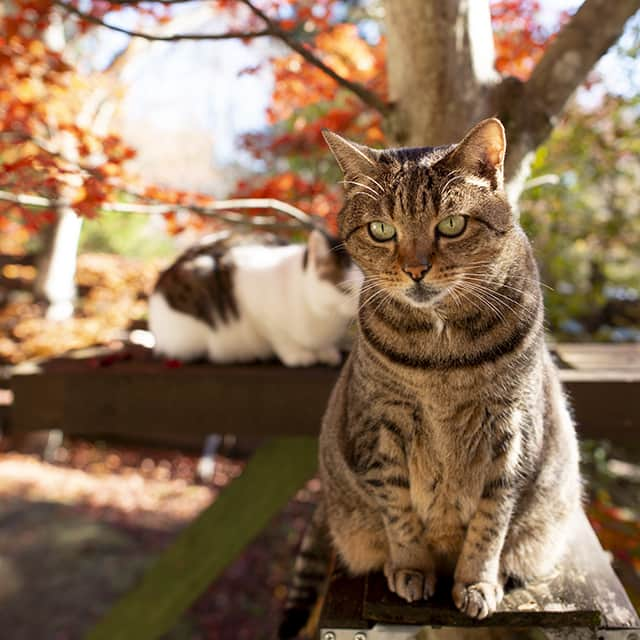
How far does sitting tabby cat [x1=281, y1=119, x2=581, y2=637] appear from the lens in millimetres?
1368

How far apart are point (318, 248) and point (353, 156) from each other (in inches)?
50.2

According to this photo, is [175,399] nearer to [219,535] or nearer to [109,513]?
[219,535]

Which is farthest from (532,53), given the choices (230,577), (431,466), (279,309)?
(230,577)

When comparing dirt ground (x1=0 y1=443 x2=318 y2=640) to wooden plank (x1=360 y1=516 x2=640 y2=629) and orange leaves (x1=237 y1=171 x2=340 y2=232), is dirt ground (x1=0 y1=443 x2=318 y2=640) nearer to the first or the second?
orange leaves (x1=237 y1=171 x2=340 y2=232)

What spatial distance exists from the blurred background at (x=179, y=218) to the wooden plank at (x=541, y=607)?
94 cm

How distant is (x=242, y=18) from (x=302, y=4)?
1.29m

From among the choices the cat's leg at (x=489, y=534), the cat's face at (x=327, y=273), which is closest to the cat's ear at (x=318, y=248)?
the cat's face at (x=327, y=273)

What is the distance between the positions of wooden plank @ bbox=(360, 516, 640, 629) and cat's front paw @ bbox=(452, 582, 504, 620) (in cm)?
2

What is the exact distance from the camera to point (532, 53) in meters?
3.25

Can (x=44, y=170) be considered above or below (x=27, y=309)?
above

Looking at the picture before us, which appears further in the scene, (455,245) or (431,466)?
(431,466)

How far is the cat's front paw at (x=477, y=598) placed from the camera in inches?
57.6

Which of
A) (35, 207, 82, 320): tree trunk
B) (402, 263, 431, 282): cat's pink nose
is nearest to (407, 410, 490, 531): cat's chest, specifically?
(402, 263, 431, 282): cat's pink nose

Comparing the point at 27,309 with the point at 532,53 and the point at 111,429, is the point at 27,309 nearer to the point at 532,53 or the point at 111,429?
the point at 111,429
